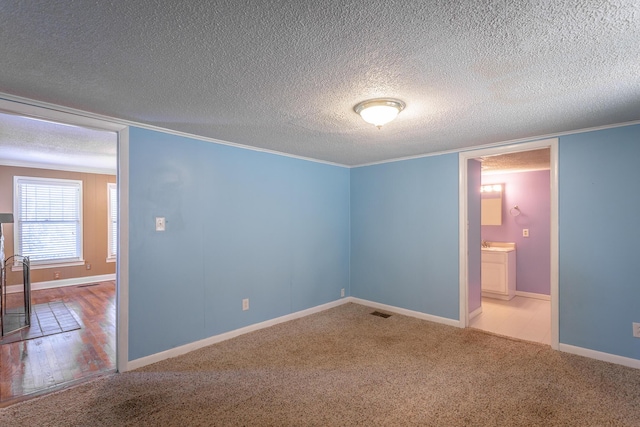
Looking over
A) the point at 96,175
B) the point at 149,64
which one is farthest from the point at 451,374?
the point at 96,175

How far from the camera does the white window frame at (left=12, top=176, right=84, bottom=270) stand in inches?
219

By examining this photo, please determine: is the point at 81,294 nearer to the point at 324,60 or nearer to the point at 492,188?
the point at 324,60

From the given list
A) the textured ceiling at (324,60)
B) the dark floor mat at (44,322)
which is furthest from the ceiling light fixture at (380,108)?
the dark floor mat at (44,322)

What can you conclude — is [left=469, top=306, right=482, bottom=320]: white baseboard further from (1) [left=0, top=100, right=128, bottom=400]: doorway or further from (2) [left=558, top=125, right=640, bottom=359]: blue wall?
(1) [left=0, top=100, right=128, bottom=400]: doorway

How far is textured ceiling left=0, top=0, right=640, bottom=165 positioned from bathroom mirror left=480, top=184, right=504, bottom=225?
3.12 m

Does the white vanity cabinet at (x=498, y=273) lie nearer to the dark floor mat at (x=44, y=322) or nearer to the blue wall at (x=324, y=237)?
the blue wall at (x=324, y=237)

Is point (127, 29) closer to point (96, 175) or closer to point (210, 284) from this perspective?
point (210, 284)

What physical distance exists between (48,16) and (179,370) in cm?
265

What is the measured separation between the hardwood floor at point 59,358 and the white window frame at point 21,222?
7.15 feet

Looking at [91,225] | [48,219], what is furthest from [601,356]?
[48,219]

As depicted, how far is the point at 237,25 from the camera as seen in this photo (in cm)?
140

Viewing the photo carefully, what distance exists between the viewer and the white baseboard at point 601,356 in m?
2.80

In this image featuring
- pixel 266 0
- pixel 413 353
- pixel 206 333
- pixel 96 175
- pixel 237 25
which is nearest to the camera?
pixel 266 0

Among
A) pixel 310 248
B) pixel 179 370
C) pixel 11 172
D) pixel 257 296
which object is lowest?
pixel 179 370
